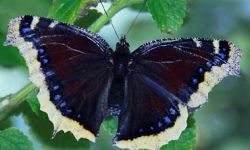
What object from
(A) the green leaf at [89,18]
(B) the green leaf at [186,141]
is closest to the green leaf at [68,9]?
(A) the green leaf at [89,18]

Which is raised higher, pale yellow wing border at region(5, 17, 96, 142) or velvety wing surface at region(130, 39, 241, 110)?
velvety wing surface at region(130, 39, 241, 110)

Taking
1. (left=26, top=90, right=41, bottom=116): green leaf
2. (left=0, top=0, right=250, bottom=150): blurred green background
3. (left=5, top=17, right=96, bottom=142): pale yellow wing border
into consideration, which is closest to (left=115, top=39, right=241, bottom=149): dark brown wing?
(left=5, top=17, right=96, bottom=142): pale yellow wing border

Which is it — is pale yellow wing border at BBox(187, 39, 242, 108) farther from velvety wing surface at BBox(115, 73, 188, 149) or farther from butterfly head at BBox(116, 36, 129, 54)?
butterfly head at BBox(116, 36, 129, 54)

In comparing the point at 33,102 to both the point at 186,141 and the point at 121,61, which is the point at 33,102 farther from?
the point at 186,141

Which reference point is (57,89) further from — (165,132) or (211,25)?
(211,25)

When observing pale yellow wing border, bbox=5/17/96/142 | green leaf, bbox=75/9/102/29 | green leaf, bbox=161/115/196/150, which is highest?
green leaf, bbox=75/9/102/29

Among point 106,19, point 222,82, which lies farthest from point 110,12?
point 222,82
